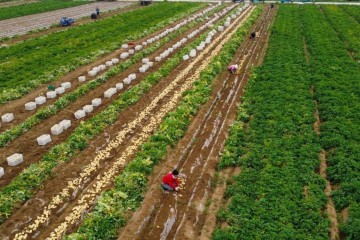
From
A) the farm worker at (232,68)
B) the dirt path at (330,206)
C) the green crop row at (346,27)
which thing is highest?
the green crop row at (346,27)

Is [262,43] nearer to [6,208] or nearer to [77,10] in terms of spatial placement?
[6,208]

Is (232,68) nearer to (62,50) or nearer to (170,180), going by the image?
(170,180)

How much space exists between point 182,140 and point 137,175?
368cm

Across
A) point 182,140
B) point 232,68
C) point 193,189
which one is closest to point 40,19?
point 232,68

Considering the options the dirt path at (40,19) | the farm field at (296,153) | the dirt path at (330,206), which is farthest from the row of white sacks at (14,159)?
the dirt path at (40,19)

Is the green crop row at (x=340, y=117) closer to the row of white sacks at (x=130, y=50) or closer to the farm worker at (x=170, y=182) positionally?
the farm worker at (x=170, y=182)

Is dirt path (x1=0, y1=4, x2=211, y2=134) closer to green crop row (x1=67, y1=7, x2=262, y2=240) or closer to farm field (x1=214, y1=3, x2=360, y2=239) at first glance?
green crop row (x1=67, y1=7, x2=262, y2=240)

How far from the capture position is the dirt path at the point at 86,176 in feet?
37.8

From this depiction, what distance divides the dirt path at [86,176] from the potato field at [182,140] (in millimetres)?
56

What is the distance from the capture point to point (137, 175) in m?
13.5

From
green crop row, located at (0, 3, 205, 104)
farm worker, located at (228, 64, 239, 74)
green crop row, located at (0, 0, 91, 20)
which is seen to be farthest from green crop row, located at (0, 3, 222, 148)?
green crop row, located at (0, 0, 91, 20)

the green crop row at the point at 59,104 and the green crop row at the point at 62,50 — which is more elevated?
the green crop row at the point at 62,50

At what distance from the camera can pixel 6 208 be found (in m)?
12.1

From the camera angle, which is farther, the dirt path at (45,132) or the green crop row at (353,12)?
the green crop row at (353,12)
